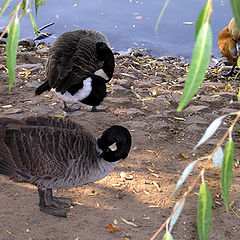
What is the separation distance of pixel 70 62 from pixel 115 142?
1760 millimetres

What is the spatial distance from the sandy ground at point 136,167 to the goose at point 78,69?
34 cm

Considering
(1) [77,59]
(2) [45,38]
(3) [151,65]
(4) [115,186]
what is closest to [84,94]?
(1) [77,59]

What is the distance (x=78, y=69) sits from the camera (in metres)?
4.61

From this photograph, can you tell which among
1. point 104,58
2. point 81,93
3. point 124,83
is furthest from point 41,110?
point 124,83

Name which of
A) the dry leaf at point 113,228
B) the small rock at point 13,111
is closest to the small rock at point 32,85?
the small rock at point 13,111

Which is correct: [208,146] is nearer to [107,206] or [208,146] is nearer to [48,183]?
[107,206]

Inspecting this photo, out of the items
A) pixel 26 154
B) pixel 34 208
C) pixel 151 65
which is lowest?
pixel 151 65

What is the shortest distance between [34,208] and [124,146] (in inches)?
36.8

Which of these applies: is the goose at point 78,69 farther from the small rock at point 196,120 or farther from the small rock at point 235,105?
the small rock at point 235,105

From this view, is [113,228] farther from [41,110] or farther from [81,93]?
[41,110]

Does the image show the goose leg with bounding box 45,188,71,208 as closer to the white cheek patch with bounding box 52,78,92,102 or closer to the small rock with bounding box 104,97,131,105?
the white cheek patch with bounding box 52,78,92,102

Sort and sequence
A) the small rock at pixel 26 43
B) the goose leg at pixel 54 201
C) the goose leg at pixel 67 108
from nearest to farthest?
the goose leg at pixel 54 201
the goose leg at pixel 67 108
the small rock at pixel 26 43

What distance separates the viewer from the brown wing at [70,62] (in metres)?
4.51

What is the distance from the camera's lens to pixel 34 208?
3.25 m
